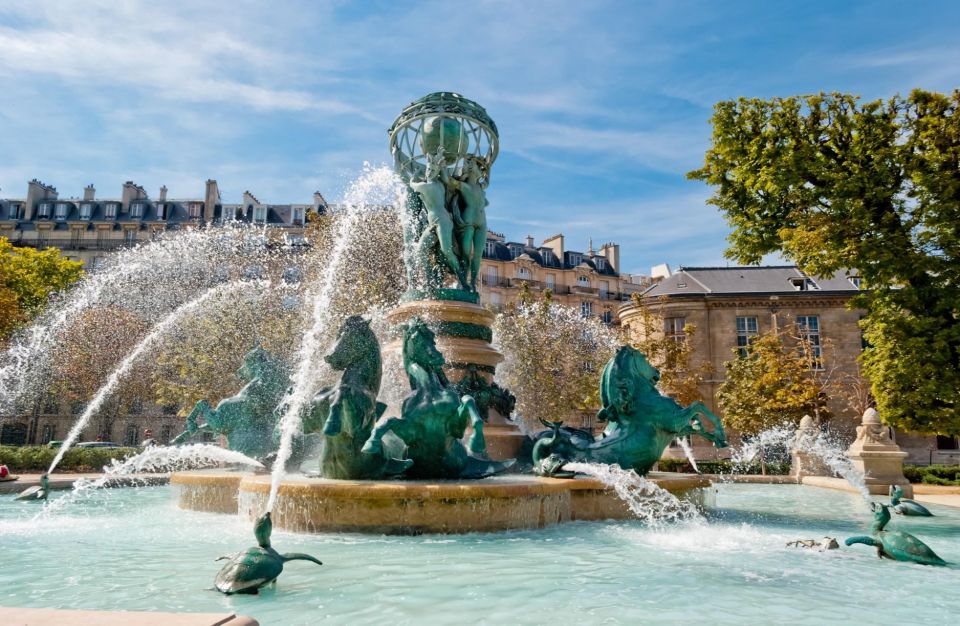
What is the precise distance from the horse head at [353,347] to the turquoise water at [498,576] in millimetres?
2015

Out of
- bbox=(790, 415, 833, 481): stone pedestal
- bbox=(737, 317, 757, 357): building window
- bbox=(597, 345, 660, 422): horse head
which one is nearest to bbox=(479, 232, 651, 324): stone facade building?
bbox=(737, 317, 757, 357): building window

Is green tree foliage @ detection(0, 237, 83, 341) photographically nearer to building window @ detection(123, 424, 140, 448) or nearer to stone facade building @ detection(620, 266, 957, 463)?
building window @ detection(123, 424, 140, 448)

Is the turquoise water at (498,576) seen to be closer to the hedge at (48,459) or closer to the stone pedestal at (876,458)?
the stone pedestal at (876,458)

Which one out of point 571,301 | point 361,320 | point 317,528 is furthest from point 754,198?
point 571,301

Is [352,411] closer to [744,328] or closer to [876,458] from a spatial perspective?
[876,458]

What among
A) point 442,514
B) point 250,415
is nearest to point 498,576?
point 442,514

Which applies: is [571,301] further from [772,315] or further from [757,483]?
[757,483]

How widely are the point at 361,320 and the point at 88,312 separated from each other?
34137mm

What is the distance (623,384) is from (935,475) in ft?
52.3

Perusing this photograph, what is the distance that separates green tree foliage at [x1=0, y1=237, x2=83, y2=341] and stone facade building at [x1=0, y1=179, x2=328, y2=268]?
1392 cm

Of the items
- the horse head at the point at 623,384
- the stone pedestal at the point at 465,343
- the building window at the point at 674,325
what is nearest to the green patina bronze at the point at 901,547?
the horse head at the point at 623,384

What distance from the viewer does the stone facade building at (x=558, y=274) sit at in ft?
201

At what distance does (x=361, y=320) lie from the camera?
8203 mm

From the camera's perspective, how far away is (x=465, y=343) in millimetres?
11617
